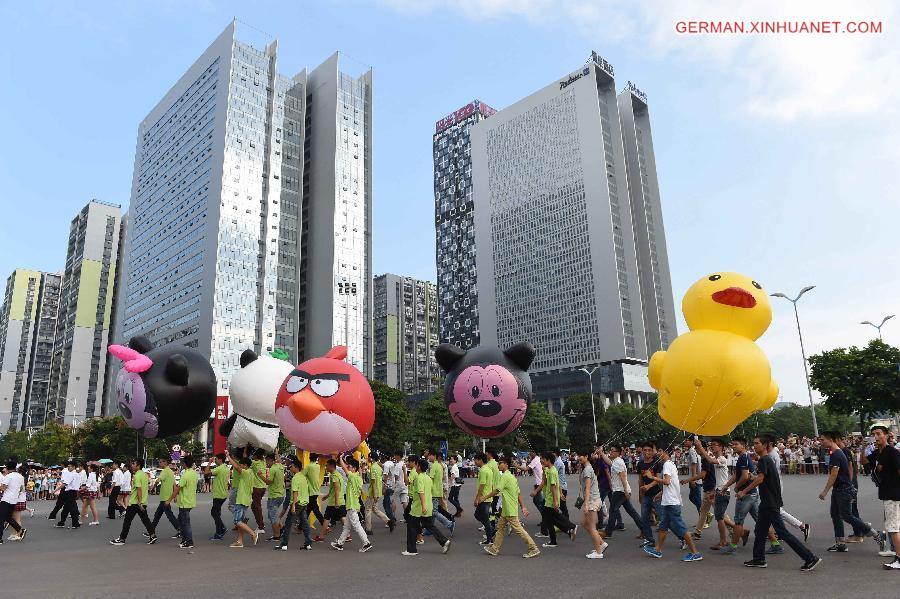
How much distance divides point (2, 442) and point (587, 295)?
301ft

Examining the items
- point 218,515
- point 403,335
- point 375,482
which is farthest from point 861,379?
point 403,335

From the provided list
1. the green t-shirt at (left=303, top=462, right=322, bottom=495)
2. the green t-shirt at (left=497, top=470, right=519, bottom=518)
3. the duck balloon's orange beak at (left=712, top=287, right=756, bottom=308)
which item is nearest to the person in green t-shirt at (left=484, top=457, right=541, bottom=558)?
the green t-shirt at (left=497, top=470, right=519, bottom=518)

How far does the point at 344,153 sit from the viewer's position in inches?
3602

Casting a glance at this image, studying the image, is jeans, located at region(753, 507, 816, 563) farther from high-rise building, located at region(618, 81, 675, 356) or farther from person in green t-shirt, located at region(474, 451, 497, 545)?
high-rise building, located at region(618, 81, 675, 356)

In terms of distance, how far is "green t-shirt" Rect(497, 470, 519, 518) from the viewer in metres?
9.79

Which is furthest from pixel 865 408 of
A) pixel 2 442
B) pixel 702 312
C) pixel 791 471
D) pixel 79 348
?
pixel 79 348

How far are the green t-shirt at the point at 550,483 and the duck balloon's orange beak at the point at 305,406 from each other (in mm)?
4358

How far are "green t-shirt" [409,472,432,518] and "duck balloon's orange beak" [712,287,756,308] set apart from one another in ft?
19.7

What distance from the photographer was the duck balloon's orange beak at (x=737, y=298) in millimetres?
10781

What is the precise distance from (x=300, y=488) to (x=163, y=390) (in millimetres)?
4231

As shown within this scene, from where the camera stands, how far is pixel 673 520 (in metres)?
9.28

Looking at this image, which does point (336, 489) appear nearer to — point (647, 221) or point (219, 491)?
point (219, 491)

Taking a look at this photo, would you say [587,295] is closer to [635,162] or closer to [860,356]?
[635,162]

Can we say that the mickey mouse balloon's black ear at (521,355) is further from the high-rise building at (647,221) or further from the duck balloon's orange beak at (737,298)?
the high-rise building at (647,221)
